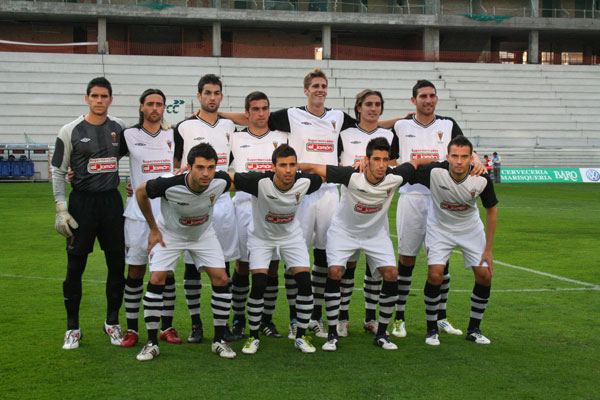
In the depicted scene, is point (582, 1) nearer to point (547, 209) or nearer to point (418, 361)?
point (547, 209)

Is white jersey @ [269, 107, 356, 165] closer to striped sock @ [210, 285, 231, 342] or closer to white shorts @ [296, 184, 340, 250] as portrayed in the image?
white shorts @ [296, 184, 340, 250]

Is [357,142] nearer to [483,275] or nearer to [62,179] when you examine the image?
[483,275]

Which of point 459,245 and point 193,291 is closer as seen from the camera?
point 459,245

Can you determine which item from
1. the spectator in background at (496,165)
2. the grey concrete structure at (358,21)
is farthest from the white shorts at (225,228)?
the grey concrete structure at (358,21)

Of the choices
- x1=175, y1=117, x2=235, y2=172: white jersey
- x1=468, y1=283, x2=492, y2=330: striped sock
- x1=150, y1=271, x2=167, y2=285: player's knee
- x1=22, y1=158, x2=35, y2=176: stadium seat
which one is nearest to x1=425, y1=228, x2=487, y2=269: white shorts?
x1=468, y1=283, x2=492, y2=330: striped sock

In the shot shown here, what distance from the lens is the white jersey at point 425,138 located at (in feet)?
21.5

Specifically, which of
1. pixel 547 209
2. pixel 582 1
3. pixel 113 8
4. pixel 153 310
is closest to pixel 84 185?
pixel 153 310

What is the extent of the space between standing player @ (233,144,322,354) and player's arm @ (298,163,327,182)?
150 millimetres

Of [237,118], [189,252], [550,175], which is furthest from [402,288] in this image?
[550,175]

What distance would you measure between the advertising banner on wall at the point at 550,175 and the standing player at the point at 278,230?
87.8 ft

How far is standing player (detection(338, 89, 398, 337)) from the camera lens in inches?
248

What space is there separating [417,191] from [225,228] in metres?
1.78

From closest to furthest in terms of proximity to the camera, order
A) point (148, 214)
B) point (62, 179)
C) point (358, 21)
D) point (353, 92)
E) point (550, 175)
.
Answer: point (148, 214) < point (62, 179) < point (550, 175) < point (353, 92) < point (358, 21)

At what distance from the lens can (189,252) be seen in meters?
5.72
